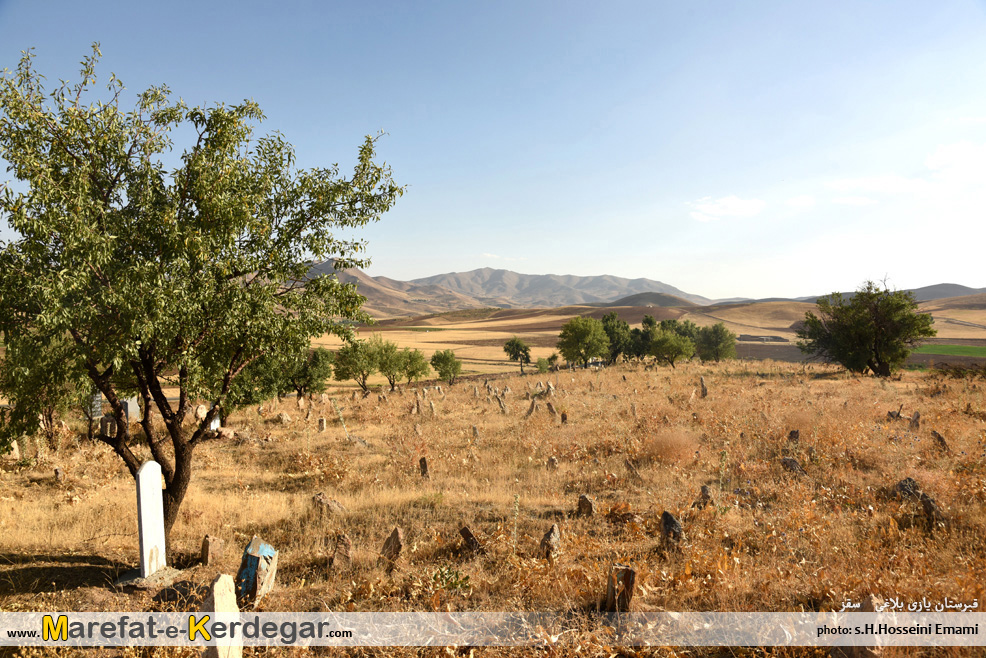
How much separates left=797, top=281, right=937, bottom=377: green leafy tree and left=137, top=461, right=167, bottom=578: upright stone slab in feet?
130

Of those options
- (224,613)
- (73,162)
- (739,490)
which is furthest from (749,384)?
(73,162)

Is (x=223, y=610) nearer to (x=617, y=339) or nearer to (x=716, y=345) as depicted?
(x=617, y=339)

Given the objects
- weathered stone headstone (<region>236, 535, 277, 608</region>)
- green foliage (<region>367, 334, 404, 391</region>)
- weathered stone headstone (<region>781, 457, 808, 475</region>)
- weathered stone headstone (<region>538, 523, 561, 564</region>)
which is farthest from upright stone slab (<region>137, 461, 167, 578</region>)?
green foliage (<region>367, 334, 404, 391</region>)

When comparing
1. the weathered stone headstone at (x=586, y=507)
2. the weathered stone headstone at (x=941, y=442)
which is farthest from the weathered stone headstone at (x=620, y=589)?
the weathered stone headstone at (x=941, y=442)

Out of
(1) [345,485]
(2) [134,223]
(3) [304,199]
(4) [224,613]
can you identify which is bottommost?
(1) [345,485]

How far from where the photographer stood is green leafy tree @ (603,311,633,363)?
66625 mm

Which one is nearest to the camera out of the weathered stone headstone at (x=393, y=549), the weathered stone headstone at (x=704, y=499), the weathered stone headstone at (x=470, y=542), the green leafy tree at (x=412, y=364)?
the weathered stone headstone at (x=393, y=549)

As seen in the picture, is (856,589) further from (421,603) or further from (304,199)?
(304,199)

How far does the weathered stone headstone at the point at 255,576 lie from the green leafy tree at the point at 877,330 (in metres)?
38.5

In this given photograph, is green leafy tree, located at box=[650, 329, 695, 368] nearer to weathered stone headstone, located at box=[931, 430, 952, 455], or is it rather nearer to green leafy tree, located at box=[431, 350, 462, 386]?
green leafy tree, located at box=[431, 350, 462, 386]

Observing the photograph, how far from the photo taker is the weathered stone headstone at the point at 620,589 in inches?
203

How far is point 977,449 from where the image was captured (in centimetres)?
991

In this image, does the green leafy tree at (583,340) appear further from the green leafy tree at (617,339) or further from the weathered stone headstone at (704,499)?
the weathered stone headstone at (704,499)

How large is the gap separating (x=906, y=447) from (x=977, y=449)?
50.0 inches
